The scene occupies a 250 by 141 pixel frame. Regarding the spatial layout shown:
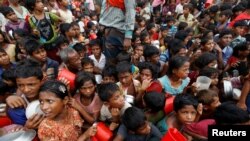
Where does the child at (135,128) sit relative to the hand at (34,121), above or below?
below

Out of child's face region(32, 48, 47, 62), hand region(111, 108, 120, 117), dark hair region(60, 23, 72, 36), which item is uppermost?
dark hair region(60, 23, 72, 36)

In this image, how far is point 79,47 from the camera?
3.59 meters

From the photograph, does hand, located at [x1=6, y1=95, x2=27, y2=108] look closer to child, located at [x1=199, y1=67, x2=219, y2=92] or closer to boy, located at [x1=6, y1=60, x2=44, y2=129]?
boy, located at [x1=6, y1=60, x2=44, y2=129]

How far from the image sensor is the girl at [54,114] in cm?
193

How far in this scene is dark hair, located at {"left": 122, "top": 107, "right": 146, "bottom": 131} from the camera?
1983mm

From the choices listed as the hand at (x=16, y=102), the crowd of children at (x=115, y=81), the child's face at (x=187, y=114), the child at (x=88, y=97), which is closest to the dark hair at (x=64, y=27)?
the crowd of children at (x=115, y=81)

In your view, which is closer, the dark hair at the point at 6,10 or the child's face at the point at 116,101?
the child's face at the point at 116,101

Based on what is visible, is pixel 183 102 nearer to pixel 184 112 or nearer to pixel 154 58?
pixel 184 112

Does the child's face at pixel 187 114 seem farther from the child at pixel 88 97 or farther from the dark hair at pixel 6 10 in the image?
the dark hair at pixel 6 10

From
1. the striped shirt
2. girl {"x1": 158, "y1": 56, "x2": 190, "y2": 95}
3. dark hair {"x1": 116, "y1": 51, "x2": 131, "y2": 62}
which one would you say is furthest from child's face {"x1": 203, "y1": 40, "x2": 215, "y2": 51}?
the striped shirt

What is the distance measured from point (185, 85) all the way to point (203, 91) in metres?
0.49

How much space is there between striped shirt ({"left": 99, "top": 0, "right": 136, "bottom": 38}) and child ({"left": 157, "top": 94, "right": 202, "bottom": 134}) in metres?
1.09

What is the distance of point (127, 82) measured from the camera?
278 centimetres

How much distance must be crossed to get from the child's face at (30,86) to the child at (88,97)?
1.16ft
